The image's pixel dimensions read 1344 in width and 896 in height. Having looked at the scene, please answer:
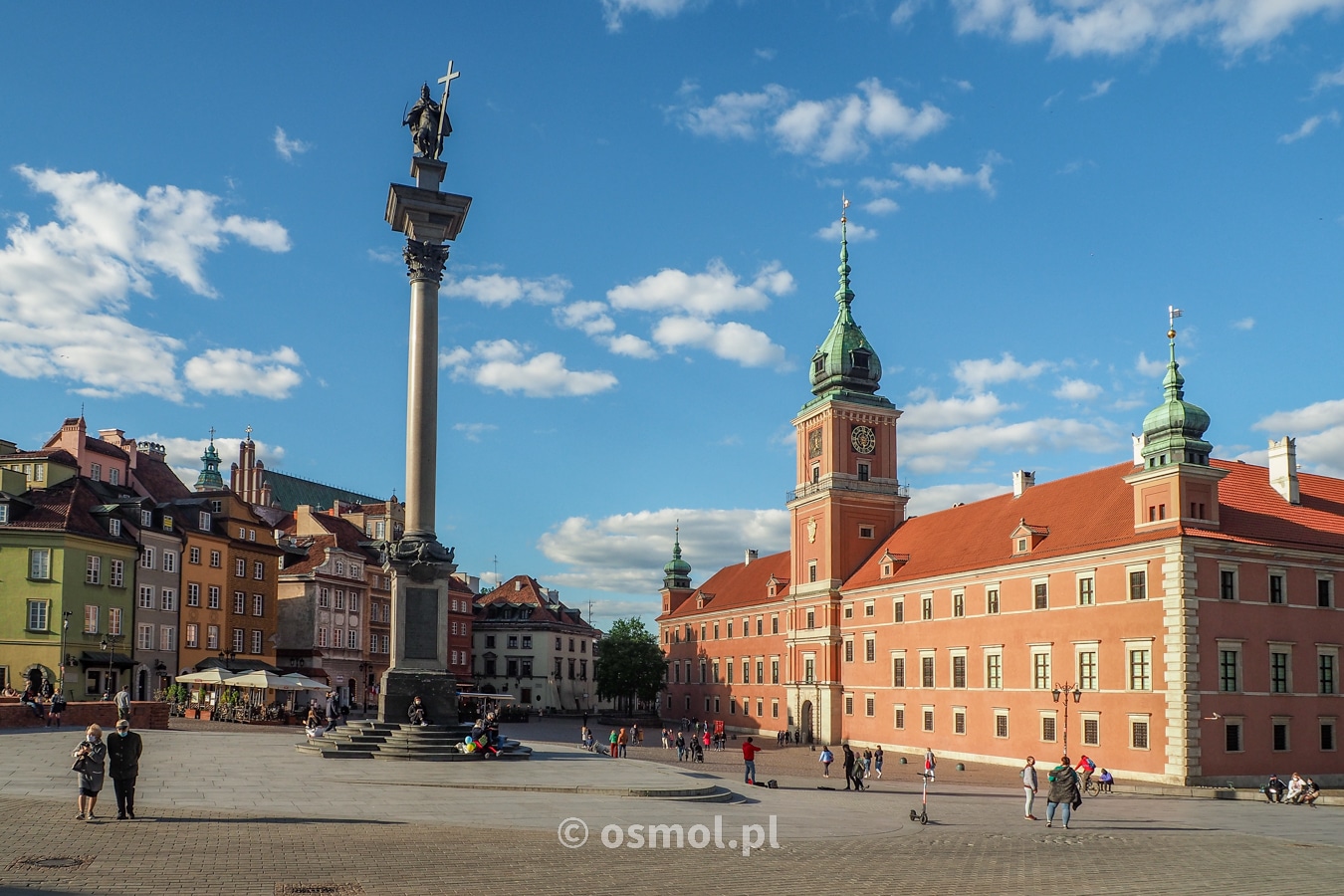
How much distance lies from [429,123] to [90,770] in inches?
1091

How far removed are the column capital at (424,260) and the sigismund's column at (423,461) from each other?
34 millimetres

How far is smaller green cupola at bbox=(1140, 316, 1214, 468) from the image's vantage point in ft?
168

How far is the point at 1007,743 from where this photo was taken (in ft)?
199

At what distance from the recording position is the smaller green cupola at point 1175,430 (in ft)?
168

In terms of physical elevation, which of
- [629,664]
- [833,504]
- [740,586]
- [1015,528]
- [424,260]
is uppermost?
[424,260]

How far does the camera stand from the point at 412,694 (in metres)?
36.8

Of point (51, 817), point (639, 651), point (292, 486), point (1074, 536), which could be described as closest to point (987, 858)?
point (51, 817)

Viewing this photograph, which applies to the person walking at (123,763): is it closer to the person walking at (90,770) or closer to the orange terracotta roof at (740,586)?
the person walking at (90,770)
